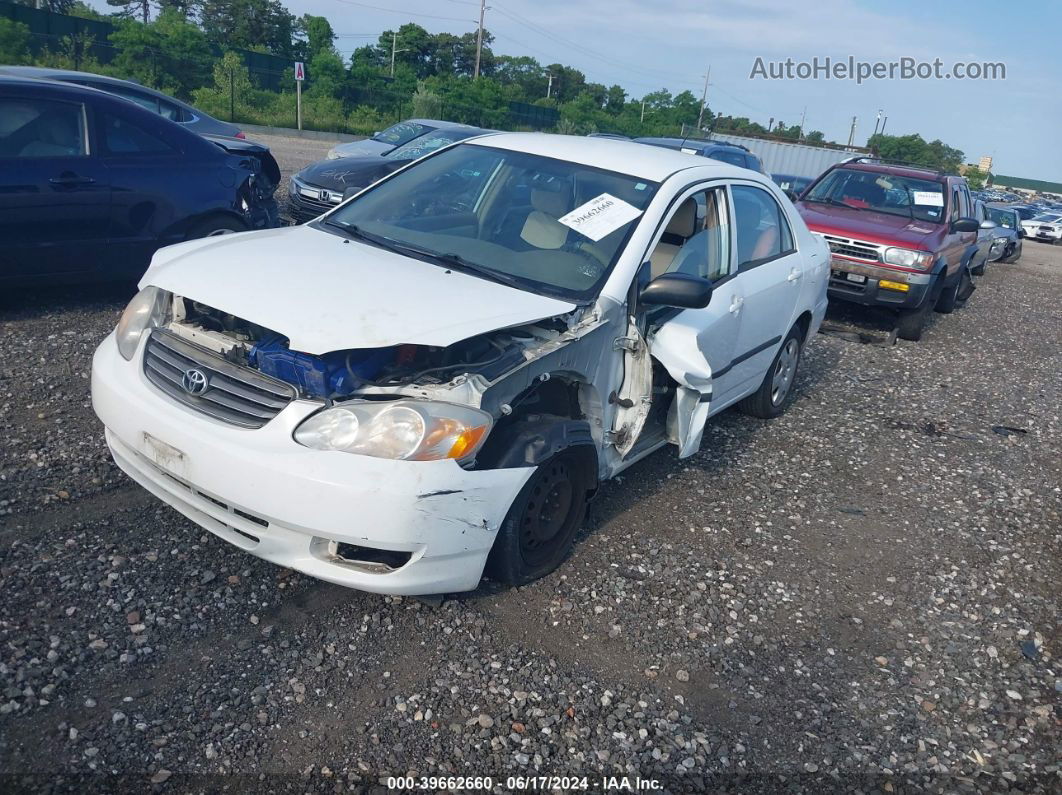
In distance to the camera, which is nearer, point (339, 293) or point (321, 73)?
point (339, 293)

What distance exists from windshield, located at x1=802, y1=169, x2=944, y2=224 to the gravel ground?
6042mm

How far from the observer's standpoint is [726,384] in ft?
16.5

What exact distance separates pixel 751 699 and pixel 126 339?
2958 millimetres

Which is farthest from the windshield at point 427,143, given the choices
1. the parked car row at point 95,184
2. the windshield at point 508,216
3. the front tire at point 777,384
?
the windshield at point 508,216

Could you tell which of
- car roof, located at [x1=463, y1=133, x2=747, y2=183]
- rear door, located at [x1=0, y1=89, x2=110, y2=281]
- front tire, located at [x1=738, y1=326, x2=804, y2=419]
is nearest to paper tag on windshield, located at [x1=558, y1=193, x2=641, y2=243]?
car roof, located at [x1=463, y1=133, x2=747, y2=183]

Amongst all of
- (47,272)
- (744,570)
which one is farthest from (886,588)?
(47,272)

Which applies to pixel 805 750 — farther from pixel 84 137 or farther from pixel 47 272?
pixel 84 137

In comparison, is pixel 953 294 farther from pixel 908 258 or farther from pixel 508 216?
pixel 508 216

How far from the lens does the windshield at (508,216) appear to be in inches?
156

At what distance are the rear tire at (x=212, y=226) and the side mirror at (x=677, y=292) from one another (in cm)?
426

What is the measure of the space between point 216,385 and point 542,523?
1.46 meters

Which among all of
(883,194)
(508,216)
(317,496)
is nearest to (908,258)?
(883,194)

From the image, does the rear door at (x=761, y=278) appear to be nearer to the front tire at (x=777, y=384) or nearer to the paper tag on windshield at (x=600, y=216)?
the front tire at (x=777, y=384)

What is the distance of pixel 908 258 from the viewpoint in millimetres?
9188
